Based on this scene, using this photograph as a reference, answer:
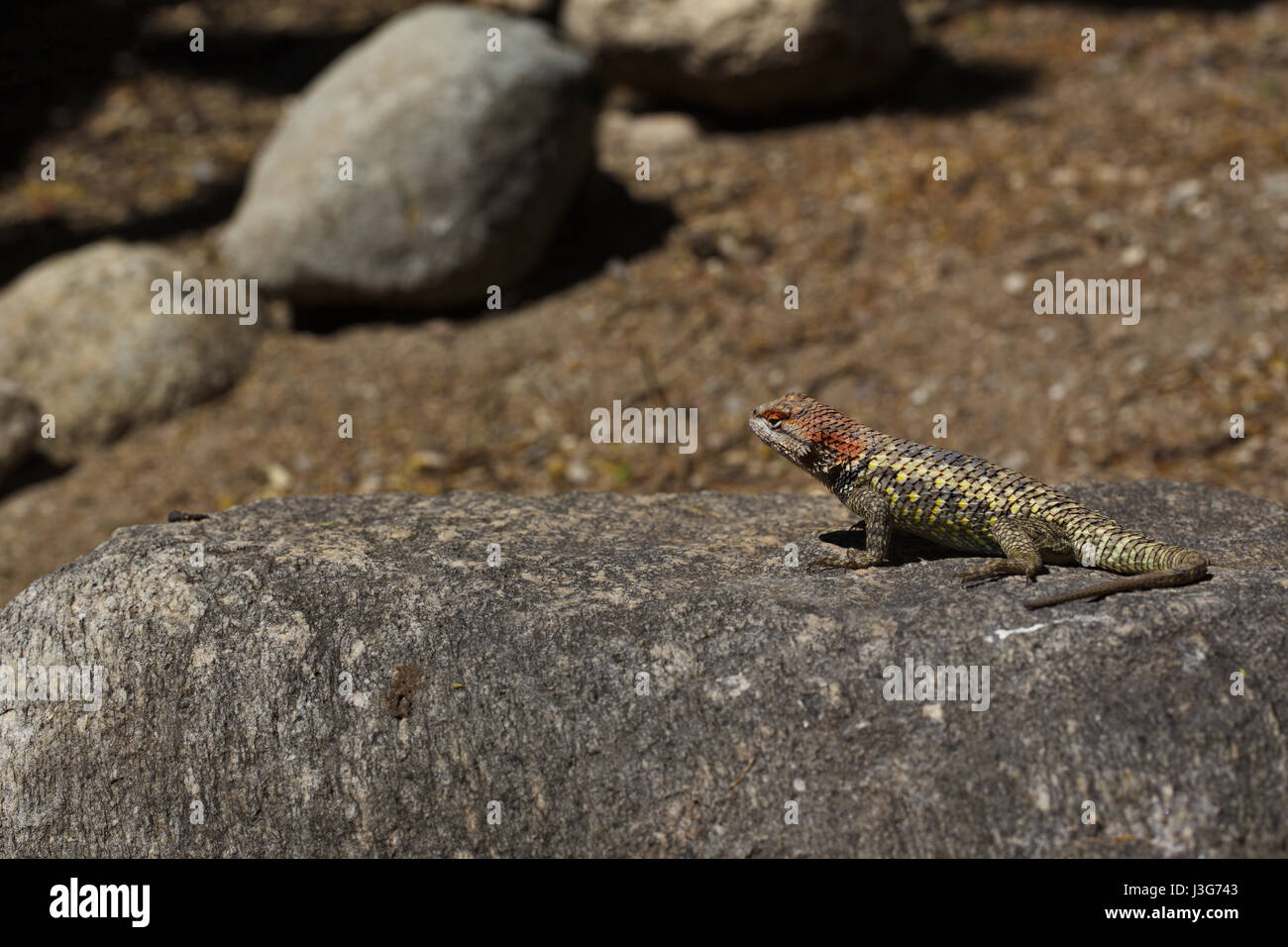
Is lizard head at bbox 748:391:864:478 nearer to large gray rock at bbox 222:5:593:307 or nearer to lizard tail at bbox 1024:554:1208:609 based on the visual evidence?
lizard tail at bbox 1024:554:1208:609

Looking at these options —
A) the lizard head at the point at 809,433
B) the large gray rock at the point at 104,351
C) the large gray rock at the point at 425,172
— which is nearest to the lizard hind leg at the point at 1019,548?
the lizard head at the point at 809,433

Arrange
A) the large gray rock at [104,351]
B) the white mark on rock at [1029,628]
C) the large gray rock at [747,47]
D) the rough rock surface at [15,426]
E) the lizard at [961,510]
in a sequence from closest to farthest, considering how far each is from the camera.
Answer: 1. the white mark on rock at [1029,628]
2. the lizard at [961,510]
3. the rough rock surface at [15,426]
4. the large gray rock at [104,351]
5. the large gray rock at [747,47]

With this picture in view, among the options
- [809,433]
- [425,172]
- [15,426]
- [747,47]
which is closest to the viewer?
[809,433]

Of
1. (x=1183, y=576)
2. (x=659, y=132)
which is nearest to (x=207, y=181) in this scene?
(x=659, y=132)

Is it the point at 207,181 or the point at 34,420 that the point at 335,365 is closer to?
the point at 34,420

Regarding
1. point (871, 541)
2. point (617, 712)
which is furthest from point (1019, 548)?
point (617, 712)

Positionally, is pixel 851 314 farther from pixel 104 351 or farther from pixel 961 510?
pixel 104 351

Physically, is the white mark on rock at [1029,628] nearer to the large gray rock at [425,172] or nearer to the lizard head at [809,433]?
the lizard head at [809,433]
